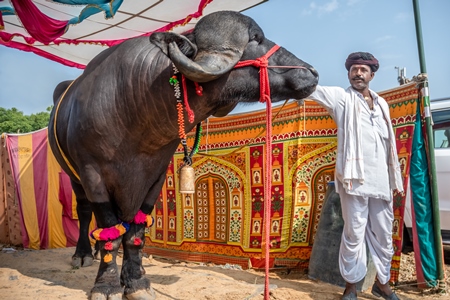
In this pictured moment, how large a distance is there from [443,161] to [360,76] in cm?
214

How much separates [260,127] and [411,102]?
5.20 ft

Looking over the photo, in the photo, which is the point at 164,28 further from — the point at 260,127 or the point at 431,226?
the point at 431,226

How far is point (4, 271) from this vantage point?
3.67m

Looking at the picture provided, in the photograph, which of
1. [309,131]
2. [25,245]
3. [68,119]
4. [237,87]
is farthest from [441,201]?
[25,245]

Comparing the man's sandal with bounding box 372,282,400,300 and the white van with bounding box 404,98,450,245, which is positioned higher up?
the white van with bounding box 404,98,450,245

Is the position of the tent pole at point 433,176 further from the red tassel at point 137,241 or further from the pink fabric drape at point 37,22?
the pink fabric drape at point 37,22

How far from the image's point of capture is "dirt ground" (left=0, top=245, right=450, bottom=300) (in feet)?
9.25

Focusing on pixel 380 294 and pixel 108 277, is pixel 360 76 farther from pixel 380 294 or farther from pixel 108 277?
pixel 108 277

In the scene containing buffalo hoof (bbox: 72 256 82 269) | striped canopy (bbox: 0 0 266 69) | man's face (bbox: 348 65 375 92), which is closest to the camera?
man's face (bbox: 348 65 375 92)

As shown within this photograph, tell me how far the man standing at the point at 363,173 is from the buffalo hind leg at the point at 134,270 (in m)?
1.44

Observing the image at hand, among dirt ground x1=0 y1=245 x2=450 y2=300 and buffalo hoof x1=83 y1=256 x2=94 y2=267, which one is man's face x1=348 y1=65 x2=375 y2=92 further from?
buffalo hoof x1=83 y1=256 x2=94 y2=267

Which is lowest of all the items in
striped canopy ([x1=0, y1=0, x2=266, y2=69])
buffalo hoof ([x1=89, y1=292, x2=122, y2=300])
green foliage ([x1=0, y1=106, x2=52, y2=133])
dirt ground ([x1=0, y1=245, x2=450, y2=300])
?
dirt ground ([x1=0, y1=245, x2=450, y2=300])

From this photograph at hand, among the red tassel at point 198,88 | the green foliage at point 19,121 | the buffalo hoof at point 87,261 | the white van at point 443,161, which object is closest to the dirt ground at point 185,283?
the buffalo hoof at point 87,261

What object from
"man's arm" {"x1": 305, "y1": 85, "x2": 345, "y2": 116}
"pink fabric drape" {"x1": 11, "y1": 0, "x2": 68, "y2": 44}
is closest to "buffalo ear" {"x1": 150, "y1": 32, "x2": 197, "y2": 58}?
"man's arm" {"x1": 305, "y1": 85, "x2": 345, "y2": 116}
